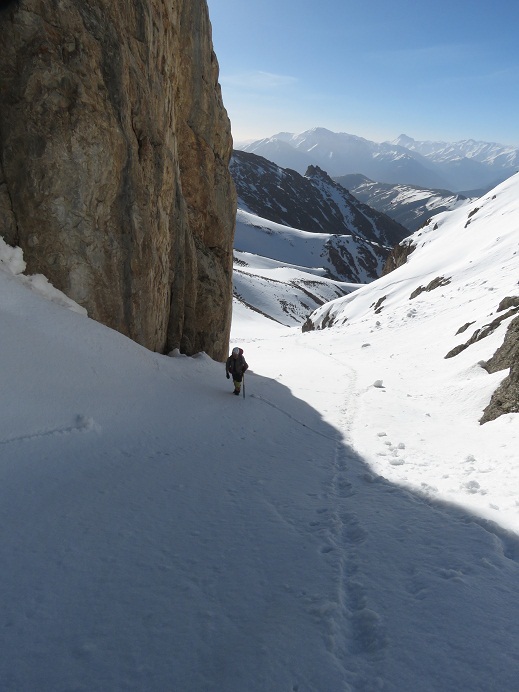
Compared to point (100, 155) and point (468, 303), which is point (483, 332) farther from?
point (100, 155)

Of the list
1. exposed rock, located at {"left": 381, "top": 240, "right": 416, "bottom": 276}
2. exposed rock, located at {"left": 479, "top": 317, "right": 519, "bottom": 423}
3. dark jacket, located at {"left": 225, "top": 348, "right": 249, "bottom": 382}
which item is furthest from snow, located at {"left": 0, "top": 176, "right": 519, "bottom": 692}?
exposed rock, located at {"left": 381, "top": 240, "right": 416, "bottom": 276}

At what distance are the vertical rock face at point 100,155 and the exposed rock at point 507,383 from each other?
409 inches

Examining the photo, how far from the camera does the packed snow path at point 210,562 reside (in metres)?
3.46

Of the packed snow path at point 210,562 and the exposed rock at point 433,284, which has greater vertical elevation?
the exposed rock at point 433,284

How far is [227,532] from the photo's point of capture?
5.46 metres

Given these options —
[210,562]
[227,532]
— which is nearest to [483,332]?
[227,532]

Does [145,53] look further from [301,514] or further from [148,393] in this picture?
[301,514]

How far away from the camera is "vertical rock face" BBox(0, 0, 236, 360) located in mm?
10344

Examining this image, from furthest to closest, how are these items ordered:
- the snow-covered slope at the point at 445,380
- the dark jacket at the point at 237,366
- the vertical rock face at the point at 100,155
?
1. the dark jacket at the point at 237,366
2. the vertical rock face at the point at 100,155
3. the snow-covered slope at the point at 445,380

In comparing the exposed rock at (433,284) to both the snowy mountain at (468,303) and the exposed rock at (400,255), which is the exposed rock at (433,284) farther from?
the exposed rock at (400,255)

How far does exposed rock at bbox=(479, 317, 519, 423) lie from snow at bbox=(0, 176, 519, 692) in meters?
0.59

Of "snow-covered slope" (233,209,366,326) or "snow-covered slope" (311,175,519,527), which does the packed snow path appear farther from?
"snow-covered slope" (233,209,366,326)

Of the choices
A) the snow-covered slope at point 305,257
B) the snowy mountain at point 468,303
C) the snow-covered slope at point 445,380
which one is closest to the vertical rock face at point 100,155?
the snow-covered slope at point 445,380

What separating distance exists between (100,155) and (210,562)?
10348mm
